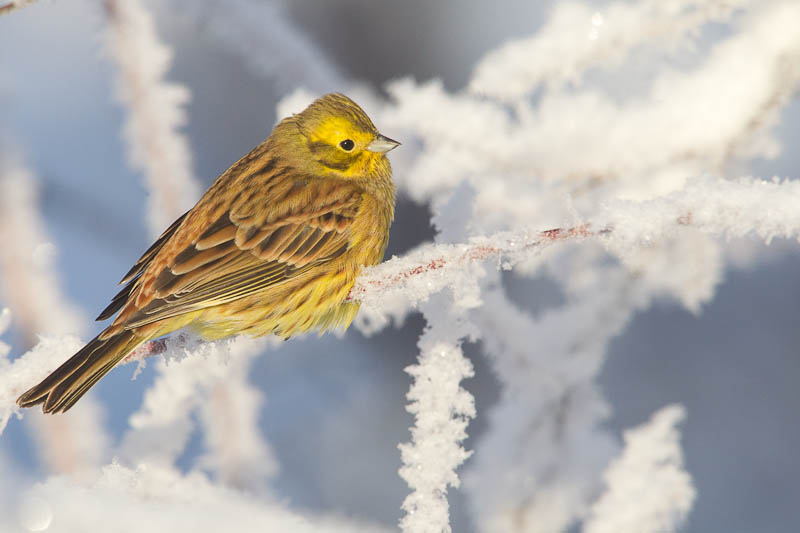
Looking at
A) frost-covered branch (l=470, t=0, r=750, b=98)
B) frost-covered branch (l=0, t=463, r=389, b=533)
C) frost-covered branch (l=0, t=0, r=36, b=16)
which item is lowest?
frost-covered branch (l=0, t=463, r=389, b=533)

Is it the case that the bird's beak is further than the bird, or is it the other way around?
the bird's beak

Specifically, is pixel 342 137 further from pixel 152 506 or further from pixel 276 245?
pixel 152 506

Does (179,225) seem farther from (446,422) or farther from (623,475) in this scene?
(623,475)

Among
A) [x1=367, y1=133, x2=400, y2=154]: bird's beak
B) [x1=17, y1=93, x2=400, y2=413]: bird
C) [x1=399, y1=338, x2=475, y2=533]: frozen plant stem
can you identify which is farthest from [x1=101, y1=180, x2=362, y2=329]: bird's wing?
[x1=399, y1=338, x2=475, y2=533]: frozen plant stem

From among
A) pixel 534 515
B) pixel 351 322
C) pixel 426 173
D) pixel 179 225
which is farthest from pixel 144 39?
pixel 534 515

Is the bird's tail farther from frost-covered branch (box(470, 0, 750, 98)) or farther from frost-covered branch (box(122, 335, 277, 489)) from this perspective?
frost-covered branch (box(470, 0, 750, 98))

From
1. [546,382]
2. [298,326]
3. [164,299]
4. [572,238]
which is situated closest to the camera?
[572,238]

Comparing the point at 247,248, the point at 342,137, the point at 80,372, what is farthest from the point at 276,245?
the point at 80,372

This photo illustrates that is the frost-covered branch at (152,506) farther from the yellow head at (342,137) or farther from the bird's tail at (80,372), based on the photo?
the yellow head at (342,137)
